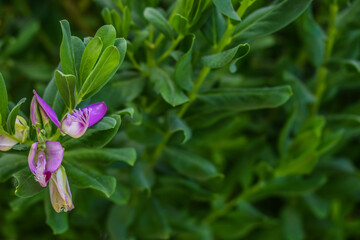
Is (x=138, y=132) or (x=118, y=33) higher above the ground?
(x=118, y=33)

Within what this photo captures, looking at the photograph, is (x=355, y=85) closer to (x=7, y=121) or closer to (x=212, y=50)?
(x=212, y=50)

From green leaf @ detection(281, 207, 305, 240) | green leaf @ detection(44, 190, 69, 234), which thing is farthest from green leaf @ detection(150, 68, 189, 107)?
green leaf @ detection(281, 207, 305, 240)

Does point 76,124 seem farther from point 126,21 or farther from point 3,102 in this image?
point 126,21

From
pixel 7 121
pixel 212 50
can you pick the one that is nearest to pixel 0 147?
pixel 7 121

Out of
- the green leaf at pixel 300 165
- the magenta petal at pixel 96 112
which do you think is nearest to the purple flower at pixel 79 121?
the magenta petal at pixel 96 112

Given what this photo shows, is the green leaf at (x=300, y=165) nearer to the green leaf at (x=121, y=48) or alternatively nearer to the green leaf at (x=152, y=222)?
the green leaf at (x=152, y=222)

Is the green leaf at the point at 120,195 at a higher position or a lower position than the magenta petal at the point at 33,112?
lower
